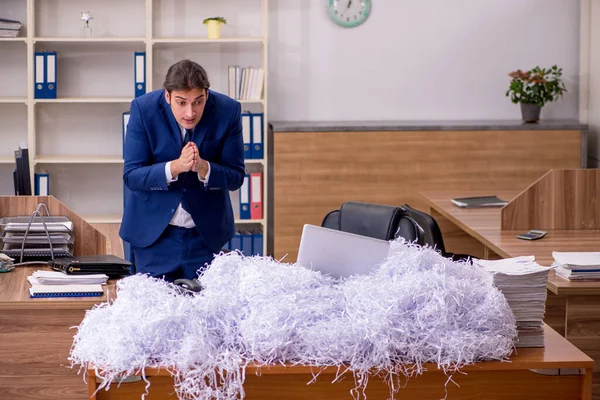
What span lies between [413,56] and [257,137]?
1.31 m

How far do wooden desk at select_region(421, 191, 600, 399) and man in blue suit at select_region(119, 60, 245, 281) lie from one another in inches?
50.0

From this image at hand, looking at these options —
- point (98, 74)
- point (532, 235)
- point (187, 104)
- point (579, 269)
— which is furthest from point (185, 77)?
point (98, 74)

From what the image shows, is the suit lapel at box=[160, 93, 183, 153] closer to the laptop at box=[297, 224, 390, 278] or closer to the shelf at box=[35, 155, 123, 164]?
the laptop at box=[297, 224, 390, 278]

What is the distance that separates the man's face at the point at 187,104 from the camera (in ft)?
10.6

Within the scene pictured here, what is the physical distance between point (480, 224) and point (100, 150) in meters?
3.05

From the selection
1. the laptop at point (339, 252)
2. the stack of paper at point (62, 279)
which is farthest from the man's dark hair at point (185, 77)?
the laptop at point (339, 252)

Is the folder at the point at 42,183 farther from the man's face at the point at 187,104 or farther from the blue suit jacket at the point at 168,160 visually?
the man's face at the point at 187,104

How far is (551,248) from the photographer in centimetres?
401

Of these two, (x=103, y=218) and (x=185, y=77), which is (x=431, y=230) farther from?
(x=103, y=218)

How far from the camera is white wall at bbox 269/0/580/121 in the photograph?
6.54 m

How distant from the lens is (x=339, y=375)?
2.24 metres

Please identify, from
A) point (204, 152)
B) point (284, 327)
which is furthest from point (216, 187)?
point (284, 327)

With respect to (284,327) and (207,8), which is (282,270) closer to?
(284,327)

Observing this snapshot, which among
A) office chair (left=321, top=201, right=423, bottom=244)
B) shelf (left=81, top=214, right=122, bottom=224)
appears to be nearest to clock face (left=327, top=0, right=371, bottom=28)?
shelf (left=81, top=214, right=122, bottom=224)
